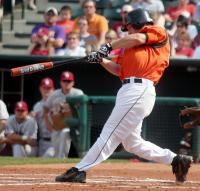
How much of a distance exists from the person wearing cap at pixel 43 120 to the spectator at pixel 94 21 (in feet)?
4.94

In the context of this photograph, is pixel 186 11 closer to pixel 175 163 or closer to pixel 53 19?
pixel 53 19

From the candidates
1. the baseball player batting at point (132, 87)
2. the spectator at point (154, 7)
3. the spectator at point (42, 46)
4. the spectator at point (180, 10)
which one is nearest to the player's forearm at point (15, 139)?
the spectator at point (42, 46)

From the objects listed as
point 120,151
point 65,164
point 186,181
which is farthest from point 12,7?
point 186,181

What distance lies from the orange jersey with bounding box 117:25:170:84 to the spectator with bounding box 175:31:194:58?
18.7ft

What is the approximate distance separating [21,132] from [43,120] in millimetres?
466

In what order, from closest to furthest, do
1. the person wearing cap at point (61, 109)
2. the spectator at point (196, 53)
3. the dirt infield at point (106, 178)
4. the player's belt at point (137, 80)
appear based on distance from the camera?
the dirt infield at point (106, 178) < the player's belt at point (137, 80) < the person wearing cap at point (61, 109) < the spectator at point (196, 53)

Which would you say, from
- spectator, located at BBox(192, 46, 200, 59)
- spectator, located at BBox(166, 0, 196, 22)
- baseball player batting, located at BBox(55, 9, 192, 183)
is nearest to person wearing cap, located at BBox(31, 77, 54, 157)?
spectator, located at BBox(192, 46, 200, 59)

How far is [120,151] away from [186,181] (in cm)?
371

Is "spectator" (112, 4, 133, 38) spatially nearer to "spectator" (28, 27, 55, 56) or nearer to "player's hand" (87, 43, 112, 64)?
"spectator" (28, 27, 55, 56)

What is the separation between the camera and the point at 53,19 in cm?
1429

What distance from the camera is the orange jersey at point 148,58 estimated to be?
7.63m

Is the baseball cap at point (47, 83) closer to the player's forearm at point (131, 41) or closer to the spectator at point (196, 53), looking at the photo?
the spectator at point (196, 53)

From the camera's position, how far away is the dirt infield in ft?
24.3

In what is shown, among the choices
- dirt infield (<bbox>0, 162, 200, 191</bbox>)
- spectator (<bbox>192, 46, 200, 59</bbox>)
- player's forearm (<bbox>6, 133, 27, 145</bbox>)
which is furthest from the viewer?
spectator (<bbox>192, 46, 200, 59</bbox>)
